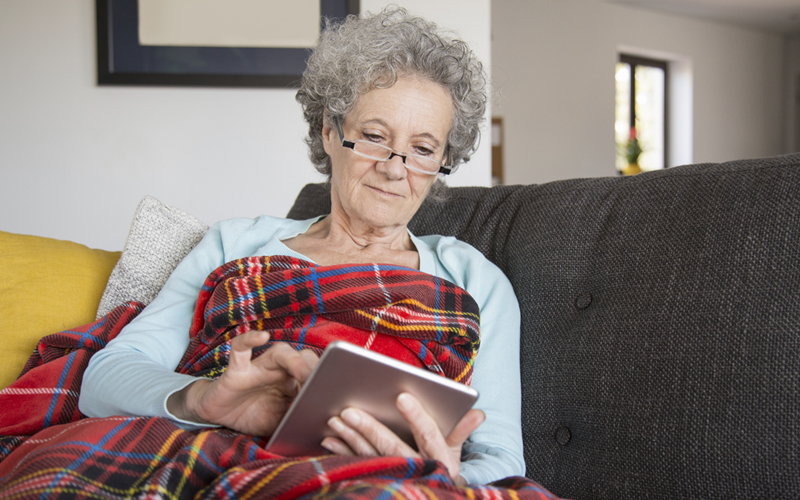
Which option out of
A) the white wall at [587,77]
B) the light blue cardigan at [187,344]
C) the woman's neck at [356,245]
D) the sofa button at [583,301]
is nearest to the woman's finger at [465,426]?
the light blue cardigan at [187,344]

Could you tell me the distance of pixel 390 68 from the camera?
1202mm

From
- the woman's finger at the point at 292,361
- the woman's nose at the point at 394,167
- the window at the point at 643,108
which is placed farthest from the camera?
the window at the point at 643,108

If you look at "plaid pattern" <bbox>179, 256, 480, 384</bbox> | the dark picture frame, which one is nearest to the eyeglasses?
"plaid pattern" <bbox>179, 256, 480, 384</bbox>

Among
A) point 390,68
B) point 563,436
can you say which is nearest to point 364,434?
point 563,436

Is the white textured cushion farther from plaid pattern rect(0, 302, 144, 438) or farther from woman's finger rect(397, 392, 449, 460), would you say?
woman's finger rect(397, 392, 449, 460)

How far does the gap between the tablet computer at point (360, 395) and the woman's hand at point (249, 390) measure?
0.06 meters

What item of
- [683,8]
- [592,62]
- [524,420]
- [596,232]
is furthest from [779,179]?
[683,8]

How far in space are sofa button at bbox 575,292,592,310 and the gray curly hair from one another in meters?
0.45

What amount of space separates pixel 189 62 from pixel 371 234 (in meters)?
1.35

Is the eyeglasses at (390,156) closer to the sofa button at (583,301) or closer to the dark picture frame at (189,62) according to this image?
the sofa button at (583,301)

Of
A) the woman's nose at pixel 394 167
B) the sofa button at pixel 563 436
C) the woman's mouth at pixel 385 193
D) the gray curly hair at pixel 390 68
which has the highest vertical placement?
the gray curly hair at pixel 390 68

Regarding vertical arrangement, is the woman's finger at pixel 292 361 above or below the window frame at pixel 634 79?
below

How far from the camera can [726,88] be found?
7.16 m

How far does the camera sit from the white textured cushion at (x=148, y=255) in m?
1.29
